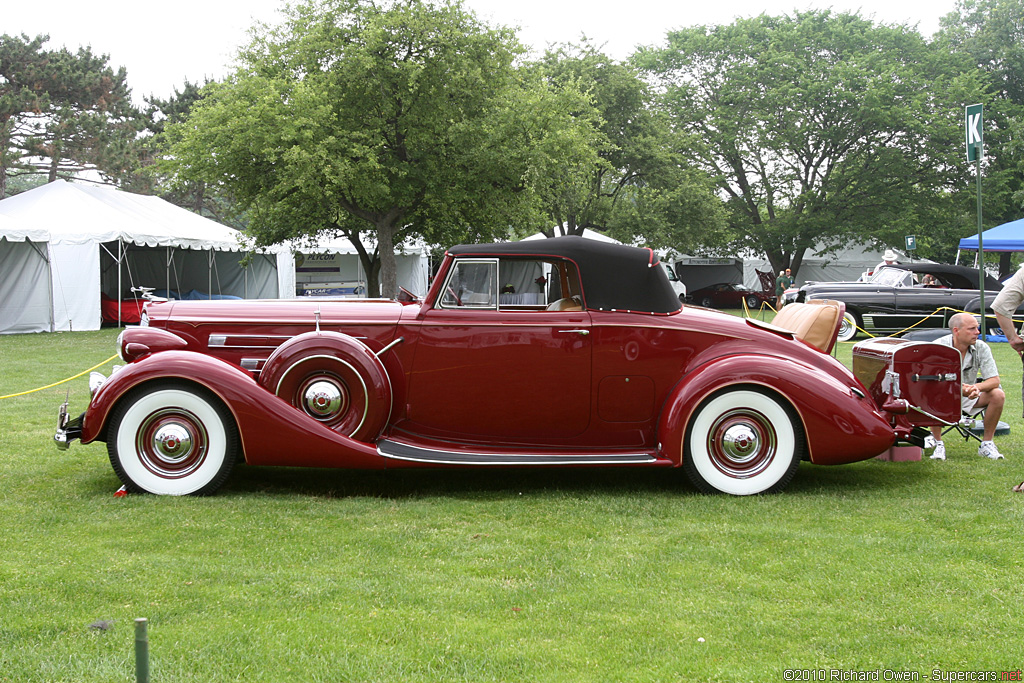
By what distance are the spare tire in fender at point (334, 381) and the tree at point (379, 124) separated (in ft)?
44.8

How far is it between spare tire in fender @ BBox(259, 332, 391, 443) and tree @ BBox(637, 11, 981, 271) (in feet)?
107

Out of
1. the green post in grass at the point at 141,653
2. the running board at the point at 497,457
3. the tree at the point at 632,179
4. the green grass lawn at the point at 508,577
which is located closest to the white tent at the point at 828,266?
the tree at the point at 632,179

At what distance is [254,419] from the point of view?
559cm

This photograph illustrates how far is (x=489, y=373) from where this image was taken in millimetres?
5938

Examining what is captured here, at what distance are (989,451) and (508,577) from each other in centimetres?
474

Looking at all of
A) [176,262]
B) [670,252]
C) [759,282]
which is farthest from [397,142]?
[759,282]

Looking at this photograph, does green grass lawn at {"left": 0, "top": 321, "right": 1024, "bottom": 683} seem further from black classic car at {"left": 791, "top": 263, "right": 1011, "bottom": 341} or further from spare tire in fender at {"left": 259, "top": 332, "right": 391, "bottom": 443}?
black classic car at {"left": 791, "top": 263, "right": 1011, "bottom": 341}

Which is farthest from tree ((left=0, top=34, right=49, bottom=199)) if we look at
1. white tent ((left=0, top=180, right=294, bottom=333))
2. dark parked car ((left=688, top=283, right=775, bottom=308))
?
dark parked car ((left=688, top=283, right=775, bottom=308))

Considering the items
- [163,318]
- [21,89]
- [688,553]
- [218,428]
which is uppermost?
[21,89]

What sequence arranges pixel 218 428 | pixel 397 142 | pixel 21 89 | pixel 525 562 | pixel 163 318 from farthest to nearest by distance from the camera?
pixel 21 89, pixel 397 142, pixel 163 318, pixel 218 428, pixel 525 562

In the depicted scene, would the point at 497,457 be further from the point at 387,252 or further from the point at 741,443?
the point at 387,252

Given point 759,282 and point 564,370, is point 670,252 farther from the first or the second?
point 564,370

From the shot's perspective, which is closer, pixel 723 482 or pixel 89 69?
pixel 723 482

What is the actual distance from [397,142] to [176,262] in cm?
1200
